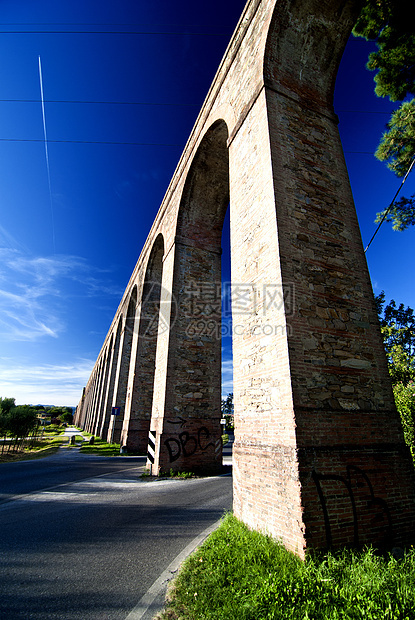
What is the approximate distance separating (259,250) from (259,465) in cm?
315

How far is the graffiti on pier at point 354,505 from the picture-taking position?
10.5 feet

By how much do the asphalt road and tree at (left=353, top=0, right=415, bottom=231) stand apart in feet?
28.6

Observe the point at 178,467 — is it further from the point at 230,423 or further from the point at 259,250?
the point at 230,423

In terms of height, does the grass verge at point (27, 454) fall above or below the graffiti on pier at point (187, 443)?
below

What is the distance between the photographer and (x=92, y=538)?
3928mm

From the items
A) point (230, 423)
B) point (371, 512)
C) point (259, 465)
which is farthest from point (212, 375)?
point (230, 423)

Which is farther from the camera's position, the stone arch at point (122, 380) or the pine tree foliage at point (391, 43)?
the stone arch at point (122, 380)

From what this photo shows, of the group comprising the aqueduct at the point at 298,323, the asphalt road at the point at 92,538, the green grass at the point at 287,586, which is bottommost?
the asphalt road at the point at 92,538

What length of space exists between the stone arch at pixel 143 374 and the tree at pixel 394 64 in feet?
28.9

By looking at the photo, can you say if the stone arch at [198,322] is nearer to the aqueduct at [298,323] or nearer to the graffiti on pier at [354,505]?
the aqueduct at [298,323]

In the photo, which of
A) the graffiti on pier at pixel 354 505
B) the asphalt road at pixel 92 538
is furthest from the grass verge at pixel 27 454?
the graffiti on pier at pixel 354 505

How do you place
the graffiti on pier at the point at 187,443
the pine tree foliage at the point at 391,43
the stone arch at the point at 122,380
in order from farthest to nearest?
the stone arch at the point at 122,380 < the graffiti on pier at the point at 187,443 < the pine tree foliage at the point at 391,43

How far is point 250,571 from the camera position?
9.11ft

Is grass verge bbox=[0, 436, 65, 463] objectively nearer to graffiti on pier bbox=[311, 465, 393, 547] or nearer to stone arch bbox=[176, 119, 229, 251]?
stone arch bbox=[176, 119, 229, 251]
